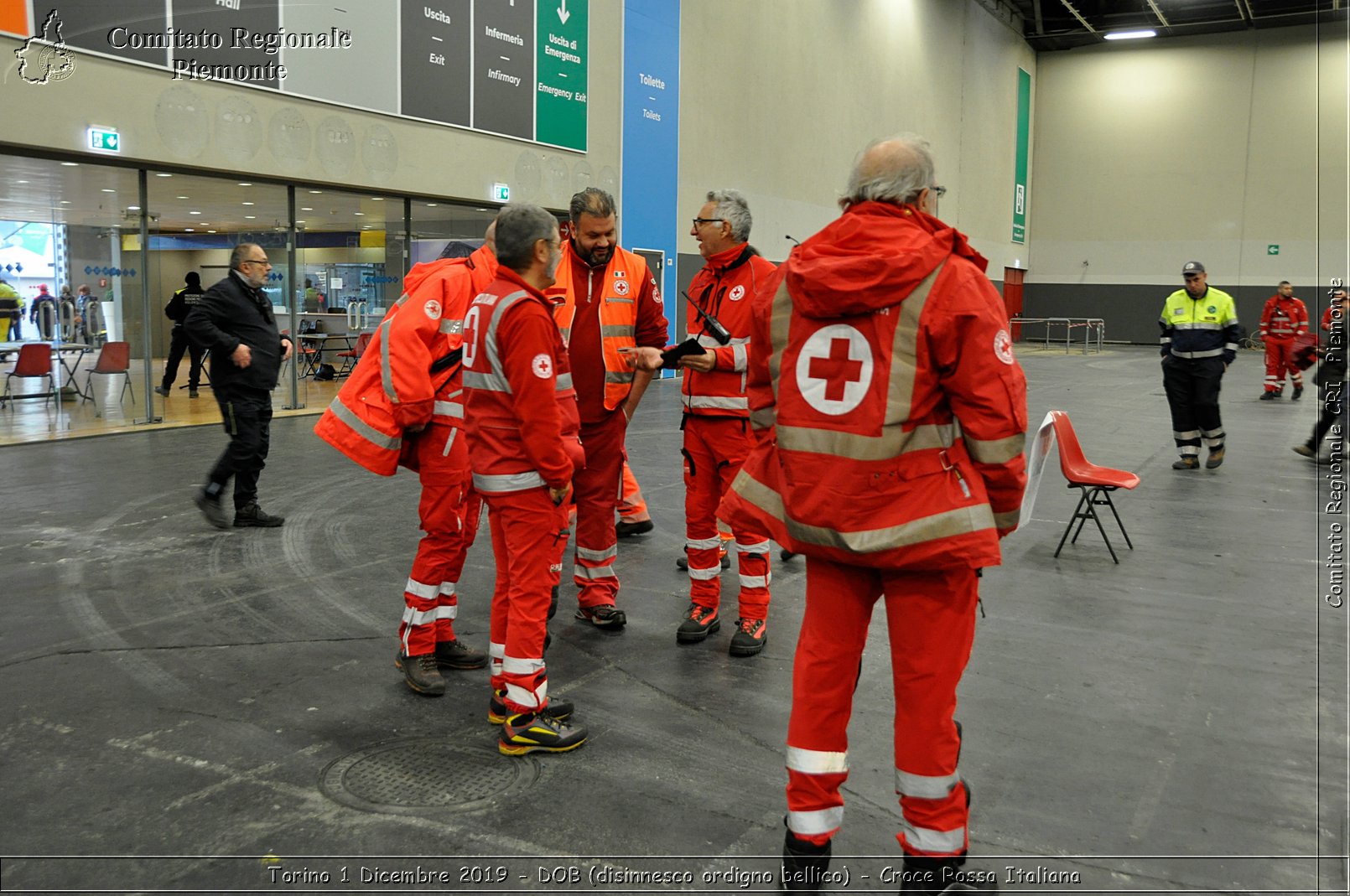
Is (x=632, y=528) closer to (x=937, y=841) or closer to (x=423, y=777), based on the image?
(x=423, y=777)

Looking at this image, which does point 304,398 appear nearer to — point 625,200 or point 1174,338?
point 625,200

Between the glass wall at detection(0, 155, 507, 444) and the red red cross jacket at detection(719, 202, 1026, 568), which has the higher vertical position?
the glass wall at detection(0, 155, 507, 444)

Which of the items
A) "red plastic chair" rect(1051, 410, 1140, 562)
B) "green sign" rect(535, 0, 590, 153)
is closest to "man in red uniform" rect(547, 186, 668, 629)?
"red plastic chair" rect(1051, 410, 1140, 562)

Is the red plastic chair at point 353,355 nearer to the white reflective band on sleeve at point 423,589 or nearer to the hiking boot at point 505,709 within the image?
the white reflective band on sleeve at point 423,589

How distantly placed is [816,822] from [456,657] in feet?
7.39

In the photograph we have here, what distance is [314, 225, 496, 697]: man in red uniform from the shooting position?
418 cm

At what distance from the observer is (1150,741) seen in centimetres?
378

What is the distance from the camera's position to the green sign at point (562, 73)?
54.9ft

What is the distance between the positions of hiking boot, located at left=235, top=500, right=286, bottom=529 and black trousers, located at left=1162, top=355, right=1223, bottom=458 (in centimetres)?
865

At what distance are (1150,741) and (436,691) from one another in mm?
2809

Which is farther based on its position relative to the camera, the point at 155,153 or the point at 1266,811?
the point at 155,153

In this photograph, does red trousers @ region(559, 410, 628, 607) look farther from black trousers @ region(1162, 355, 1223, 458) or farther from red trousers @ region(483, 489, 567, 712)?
black trousers @ region(1162, 355, 1223, 458)

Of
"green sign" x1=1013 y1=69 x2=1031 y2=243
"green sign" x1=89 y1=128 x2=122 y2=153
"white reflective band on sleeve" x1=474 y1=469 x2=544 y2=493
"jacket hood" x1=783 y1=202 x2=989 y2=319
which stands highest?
"green sign" x1=1013 y1=69 x2=1031 y2=243

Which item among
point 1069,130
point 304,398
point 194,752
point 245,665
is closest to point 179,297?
point 304,398
